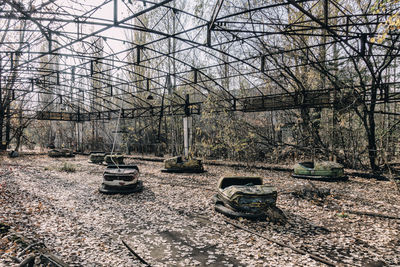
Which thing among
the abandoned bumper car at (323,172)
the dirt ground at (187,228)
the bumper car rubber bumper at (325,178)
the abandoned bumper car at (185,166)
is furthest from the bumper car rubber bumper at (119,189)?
the bumper car rubber bumper at (325,178)

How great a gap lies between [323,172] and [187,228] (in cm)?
674

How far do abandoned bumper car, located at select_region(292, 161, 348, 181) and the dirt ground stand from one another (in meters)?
0.92

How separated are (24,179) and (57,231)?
23.2 feet

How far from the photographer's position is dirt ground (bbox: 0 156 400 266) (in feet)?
12.7

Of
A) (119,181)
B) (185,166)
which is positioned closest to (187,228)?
(119,181)

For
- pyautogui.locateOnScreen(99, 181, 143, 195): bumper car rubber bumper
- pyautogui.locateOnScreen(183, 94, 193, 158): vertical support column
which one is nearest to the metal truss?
pyautogui.locateOnScreen(183, 94, 193, 158): vertical support column

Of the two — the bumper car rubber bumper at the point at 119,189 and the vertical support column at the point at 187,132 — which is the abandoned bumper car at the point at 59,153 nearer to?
the vertical support column at the point at 187,132

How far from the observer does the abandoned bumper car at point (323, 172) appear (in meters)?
9.60

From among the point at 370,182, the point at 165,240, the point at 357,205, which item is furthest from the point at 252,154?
the point at 165,240

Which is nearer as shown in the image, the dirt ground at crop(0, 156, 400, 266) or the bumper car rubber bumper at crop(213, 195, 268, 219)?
the dirt ground at crop(0, 156, 400, 266)

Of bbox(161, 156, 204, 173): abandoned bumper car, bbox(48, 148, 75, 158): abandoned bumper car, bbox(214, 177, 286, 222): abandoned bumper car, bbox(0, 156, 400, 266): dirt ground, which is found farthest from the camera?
bbox(48, 148, 75, 158): abandoned bumper car

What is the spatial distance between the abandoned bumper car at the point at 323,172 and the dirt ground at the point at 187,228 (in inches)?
36.1

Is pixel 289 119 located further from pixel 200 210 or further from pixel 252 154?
pixel 200 210

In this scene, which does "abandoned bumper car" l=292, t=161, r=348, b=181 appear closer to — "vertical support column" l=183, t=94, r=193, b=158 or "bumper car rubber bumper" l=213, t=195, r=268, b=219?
"bumper car rubber bumper" l=213, t=195, r=268, b=219
